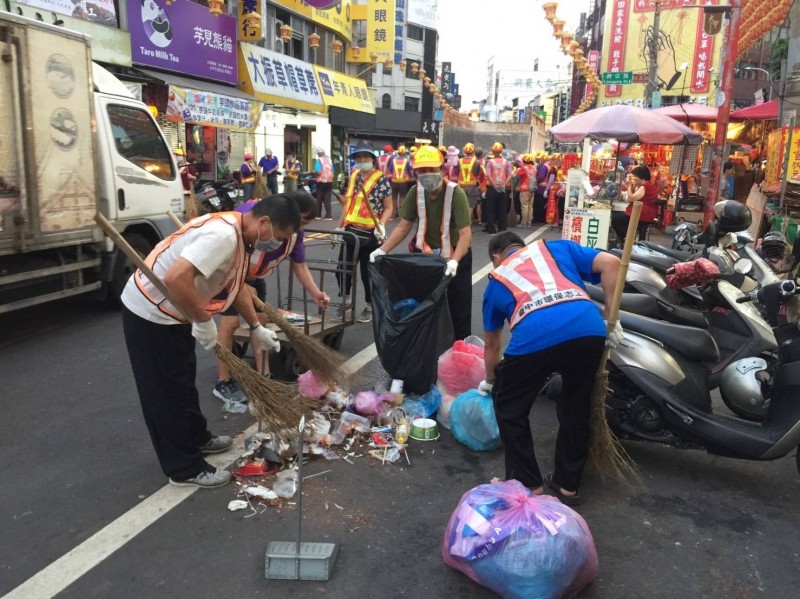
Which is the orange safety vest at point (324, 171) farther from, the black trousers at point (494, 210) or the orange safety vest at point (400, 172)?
the black trousers at point (494, 210)

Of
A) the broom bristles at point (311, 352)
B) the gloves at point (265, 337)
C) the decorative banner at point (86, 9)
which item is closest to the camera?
the gloves at point (265, 337)

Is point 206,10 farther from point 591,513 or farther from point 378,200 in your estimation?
point 591,513

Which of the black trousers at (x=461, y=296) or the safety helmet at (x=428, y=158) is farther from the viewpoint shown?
the black trousers at (x=461, y=296)

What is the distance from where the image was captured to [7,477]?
3301 millimetres

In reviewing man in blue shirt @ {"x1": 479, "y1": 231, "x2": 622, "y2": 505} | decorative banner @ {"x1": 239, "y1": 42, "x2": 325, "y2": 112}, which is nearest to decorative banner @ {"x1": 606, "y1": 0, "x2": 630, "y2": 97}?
decorative banner @ {"x1": 239, "y1": 42, "x2": 325, "y2": 112}

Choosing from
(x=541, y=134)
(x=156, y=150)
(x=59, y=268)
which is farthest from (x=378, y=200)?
(x=541, y=134)

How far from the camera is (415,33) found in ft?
169

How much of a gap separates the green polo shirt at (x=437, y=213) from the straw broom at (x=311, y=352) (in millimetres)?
1500

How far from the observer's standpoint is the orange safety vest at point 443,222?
491cm

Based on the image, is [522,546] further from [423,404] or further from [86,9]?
[86,9]

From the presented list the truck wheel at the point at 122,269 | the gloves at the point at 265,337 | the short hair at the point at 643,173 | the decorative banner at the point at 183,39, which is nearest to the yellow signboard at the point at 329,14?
the decorative banner at the point at 183,39

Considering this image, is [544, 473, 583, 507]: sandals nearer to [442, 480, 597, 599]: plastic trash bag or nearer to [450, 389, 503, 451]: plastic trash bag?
[450, 389, 503, 451]: plastic trash bag

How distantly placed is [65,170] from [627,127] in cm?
833

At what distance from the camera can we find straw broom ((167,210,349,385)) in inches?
152
